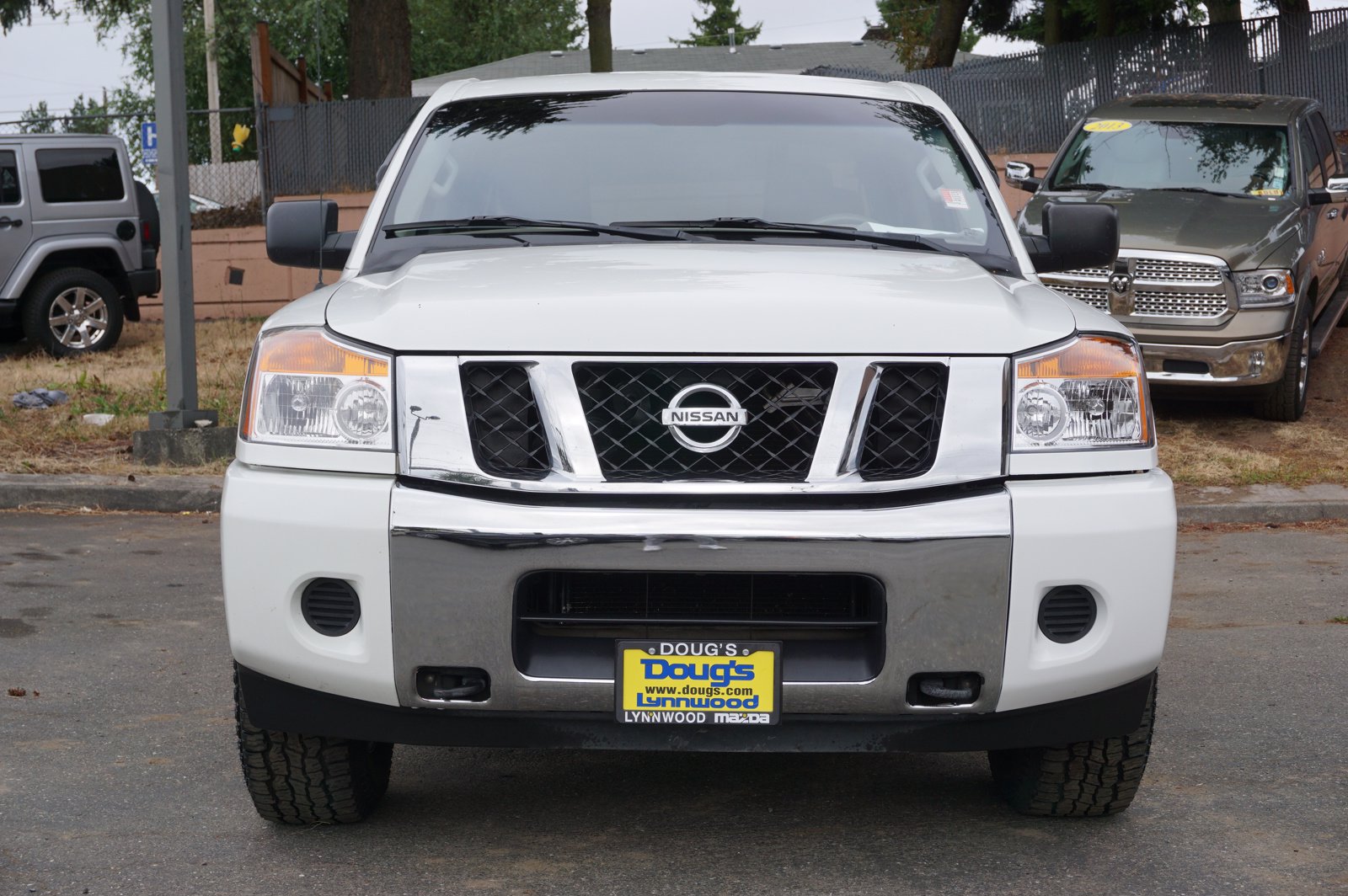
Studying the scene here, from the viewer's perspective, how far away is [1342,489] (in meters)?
8.93

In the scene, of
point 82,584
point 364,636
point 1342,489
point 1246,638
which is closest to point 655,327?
point 364,636

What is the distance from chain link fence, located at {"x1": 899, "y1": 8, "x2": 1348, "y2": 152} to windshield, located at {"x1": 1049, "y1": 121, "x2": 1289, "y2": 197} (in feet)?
19.4

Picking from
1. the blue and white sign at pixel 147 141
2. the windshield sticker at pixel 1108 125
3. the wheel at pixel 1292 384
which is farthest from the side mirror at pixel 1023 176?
the blue and white sign at pixel 147 141

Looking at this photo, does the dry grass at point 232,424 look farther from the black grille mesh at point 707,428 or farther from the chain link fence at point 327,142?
the black grille mesh at point 707,428

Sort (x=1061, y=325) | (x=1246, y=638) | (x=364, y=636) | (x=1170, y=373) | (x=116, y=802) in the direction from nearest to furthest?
(x=364, y=636) < (x=1061, y=325) < (x=116, y=802) < (x=1246, y=638) < (x=1170, y=373)

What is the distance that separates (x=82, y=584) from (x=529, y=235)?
11.3ft

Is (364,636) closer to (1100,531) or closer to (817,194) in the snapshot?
(1100,531)

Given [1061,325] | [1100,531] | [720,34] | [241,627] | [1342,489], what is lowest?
[1342,489]

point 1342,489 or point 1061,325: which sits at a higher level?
point 1061,325

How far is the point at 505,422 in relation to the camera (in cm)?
322

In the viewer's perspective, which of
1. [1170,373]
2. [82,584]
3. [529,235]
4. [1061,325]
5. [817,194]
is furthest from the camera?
[1170,373]

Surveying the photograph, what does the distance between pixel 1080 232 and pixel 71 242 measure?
11976mm

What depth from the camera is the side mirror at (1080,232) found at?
4523 mm

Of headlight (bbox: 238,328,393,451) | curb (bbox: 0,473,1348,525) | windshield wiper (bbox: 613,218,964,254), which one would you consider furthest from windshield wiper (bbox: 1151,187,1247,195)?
headlight (bbox: 238,328,393,451)
